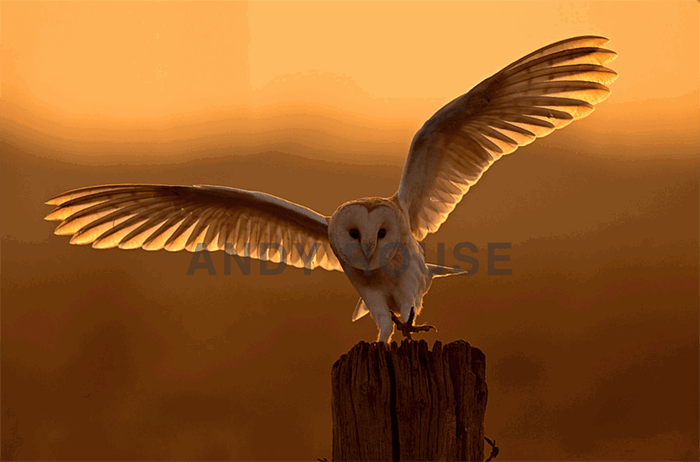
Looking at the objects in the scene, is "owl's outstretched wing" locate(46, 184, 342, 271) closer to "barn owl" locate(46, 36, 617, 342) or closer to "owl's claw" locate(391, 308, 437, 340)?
"barn owl" locate(46, 36, 617, 342)

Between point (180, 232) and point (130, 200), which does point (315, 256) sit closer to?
point (180, 232)

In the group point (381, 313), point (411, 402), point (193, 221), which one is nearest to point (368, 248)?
point (381, 313)

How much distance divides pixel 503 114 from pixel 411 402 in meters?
1.00

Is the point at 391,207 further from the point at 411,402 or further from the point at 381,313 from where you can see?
the point at 411,402

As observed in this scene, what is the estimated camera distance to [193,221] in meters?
2.35

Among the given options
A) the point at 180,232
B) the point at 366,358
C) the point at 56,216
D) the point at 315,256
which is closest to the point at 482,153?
the point at 315,256

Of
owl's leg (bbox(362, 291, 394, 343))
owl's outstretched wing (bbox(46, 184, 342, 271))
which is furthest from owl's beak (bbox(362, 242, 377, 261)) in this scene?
owl's outstretched wing (bbox(46, 184, 342, 271))

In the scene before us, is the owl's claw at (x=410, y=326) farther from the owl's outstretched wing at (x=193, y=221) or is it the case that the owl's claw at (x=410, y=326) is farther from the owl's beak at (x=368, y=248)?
the owl's outstretched wing at (x=193, y=221)

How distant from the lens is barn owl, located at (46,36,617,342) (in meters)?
1.86

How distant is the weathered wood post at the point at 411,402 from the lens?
4.53 feet

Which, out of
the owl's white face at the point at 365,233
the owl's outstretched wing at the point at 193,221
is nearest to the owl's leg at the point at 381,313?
the owl's white face at the point at 365,233

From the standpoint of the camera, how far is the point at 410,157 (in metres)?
1.99

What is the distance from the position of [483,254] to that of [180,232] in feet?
5.39

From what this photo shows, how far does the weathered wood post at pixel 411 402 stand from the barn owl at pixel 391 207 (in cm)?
39
